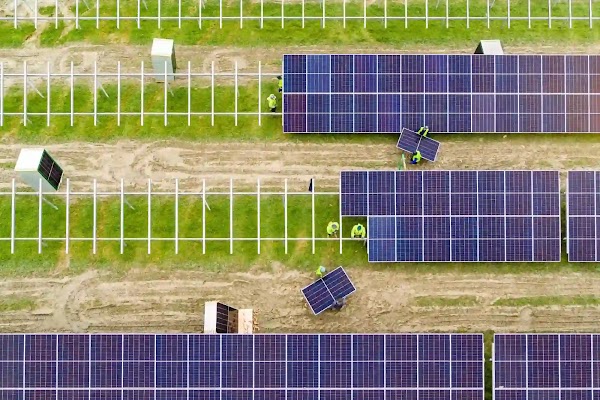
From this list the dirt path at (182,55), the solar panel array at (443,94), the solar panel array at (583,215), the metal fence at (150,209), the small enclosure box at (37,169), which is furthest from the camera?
the dirt path at (182,55)

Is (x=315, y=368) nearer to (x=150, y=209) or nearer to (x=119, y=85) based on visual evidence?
(x=150, y=209)

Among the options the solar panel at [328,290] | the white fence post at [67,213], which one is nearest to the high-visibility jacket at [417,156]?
the solar panel at [328,290]

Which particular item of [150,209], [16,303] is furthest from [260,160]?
[16,303]

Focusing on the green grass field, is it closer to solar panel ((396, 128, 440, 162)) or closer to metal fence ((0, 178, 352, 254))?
solar panel ((396, 128, 440, 162))

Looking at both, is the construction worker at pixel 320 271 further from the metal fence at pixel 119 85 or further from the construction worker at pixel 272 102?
the construction worker at pixel 272 102

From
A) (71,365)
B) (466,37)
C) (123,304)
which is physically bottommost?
(71,365)

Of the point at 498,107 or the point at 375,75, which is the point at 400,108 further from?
the point at 498,107

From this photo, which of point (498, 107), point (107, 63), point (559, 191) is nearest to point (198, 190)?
point (107, 63)
